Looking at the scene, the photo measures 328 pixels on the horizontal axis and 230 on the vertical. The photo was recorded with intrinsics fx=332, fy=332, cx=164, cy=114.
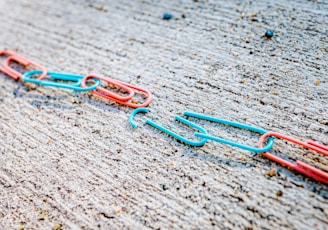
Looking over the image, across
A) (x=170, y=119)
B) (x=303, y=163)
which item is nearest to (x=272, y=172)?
(x=303, y=163)

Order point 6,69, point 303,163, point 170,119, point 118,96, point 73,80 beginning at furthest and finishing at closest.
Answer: point 6,69, point 73,80, point 118,96, point 170,119, point 303,163

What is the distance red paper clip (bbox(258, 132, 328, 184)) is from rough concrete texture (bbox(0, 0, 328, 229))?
3cm

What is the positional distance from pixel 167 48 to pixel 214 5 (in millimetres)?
465

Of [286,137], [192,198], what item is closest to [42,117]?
[192,198]

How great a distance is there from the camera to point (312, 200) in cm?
134

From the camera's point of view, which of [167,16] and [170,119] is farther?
[167,16]

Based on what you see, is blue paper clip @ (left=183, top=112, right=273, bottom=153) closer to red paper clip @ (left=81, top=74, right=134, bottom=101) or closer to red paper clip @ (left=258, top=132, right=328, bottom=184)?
red paper clip @ (left=258, top=132, right=328, bottom=184)

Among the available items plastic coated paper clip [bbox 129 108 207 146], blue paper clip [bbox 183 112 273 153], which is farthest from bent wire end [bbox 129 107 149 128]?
blue paper clip [bbox 183 112 273 153]

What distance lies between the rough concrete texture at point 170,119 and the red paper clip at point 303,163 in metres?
0.03

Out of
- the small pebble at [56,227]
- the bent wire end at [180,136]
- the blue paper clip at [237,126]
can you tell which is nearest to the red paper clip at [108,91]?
the bent wire end at [180,136]

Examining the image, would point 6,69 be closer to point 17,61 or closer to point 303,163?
point 17,61

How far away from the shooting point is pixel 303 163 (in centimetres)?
142

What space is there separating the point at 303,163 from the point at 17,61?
6.21 feet

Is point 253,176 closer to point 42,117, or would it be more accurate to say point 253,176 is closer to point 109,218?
point 109,218
